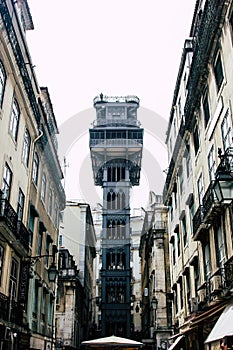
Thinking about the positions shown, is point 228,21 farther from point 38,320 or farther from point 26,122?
point 38,320

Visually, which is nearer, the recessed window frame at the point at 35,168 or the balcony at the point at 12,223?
the balcony at the point at 12,223

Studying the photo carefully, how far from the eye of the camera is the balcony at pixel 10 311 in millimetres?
16703

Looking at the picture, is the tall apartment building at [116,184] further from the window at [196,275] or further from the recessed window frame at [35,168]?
the window at [196,275]

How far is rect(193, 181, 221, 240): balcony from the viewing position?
15.7m

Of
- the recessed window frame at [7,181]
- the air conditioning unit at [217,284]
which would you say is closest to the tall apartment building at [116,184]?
the recessed window frame at [7,181]

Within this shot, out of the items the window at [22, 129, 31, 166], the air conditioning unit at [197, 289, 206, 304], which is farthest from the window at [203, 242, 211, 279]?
the window at [22, 129, 31, 166]


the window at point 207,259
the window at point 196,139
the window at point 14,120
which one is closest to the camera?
the window at point 207,259

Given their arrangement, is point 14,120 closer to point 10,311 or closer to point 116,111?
point 10,311

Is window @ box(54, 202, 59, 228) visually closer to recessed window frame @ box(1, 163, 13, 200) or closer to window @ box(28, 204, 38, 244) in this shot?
window @ box(28, 204, 38, 244)

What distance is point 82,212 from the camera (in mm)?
52062

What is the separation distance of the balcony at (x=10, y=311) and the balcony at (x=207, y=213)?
8.23m

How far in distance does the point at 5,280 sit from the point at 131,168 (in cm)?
4788

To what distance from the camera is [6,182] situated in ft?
→ 59.2

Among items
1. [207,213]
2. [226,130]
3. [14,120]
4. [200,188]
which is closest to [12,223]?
[14,120]
